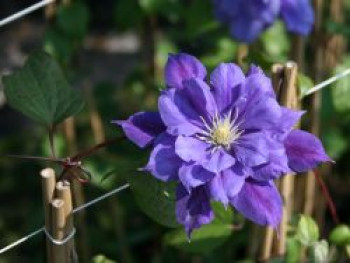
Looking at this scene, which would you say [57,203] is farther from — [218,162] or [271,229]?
[271,229]

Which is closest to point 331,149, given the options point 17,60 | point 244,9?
point 244,9

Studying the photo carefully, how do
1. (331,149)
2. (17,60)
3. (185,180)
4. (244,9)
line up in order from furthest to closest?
1. (17,60)
2. (331,149)
3. (244,9)
4. (185,180)

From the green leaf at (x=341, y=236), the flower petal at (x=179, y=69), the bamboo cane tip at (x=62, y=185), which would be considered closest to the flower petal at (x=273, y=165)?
the flower petal at (x=179, y=69)

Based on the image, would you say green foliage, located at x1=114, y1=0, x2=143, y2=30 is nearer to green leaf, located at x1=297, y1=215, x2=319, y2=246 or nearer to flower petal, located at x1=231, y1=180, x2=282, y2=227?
green leaf, located at x1=297, y1=215, x2=319, y2=246

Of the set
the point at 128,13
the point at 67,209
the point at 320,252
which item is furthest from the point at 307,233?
the point at 128,13

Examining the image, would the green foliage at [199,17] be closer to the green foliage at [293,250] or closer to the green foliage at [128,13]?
the green foliage at [128,13]

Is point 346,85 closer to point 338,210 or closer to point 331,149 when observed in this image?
point 331,149

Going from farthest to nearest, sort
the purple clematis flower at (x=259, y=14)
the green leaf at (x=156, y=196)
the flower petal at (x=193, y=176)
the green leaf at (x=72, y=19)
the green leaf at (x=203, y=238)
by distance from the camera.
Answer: the green leaf at (x=72, y=19)
the purple clematis flower at (x=259, y=14)
the green leaf at (x=203, y=238)
the green leaf at (x=156, y=196)
the flower petal at (x=193, y=176)
